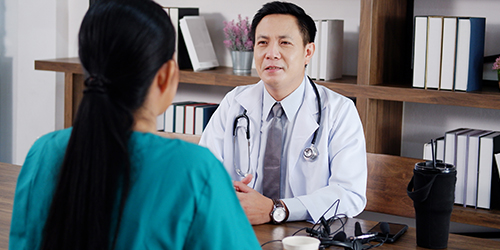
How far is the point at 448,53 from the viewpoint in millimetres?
2137

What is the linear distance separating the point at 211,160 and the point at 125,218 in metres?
0.13

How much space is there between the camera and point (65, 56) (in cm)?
345

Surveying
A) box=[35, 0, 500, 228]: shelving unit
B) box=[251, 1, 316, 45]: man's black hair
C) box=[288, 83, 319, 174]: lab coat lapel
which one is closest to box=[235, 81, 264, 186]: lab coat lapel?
box=[288, 83, 319, 174]: lab coat lapel

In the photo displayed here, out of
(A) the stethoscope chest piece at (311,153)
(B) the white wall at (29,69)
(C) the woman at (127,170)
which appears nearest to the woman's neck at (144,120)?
(C) the woman at (127,170)

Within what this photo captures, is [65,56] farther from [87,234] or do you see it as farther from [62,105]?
[87,234]

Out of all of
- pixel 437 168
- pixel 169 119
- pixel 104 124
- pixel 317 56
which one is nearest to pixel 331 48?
pixel 317 56

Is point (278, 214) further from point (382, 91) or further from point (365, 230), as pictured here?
point (382, 91)

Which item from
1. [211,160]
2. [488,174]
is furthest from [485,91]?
[211,160]

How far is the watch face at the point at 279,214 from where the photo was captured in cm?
144

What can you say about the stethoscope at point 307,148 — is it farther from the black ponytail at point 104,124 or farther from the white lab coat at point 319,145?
the black ponytail at point 104,124

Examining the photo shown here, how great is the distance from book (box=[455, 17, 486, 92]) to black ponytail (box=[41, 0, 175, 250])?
1.65 metres

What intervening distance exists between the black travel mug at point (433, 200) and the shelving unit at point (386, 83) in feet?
2.98

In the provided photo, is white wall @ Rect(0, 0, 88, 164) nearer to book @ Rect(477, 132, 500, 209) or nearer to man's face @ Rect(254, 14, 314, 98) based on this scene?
man's face @ Rect(254, 14, 314, 98)

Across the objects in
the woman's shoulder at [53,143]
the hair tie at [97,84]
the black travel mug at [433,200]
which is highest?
the hair tie at [97,84]
